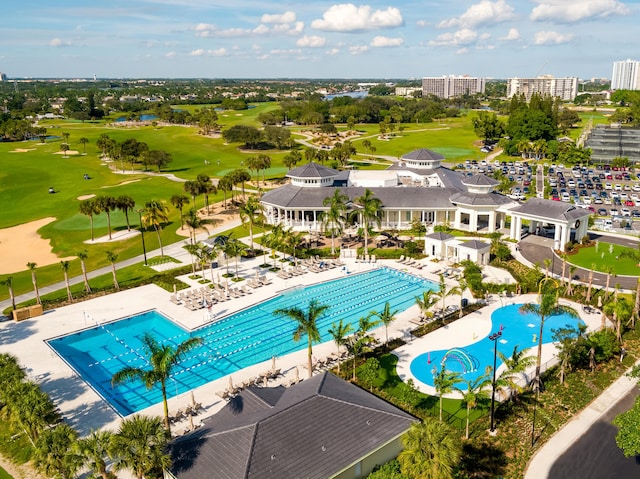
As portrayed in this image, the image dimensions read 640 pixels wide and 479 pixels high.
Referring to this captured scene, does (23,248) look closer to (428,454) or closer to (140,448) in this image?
(140,448)

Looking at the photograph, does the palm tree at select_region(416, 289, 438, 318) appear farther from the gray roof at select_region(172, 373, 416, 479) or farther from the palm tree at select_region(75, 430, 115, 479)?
the palm tree at select_region(75, 430, 115, 479)

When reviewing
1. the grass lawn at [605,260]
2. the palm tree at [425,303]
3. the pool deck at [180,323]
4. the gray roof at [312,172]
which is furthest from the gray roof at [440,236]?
the gray roof at [312,172]

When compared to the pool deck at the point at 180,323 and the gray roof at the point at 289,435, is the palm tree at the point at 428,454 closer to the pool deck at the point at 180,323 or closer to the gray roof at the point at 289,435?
the gray roof at the point at 289,435

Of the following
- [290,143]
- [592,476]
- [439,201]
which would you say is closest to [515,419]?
[592,476]

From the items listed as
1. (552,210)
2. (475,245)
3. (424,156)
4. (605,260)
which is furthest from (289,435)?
(424,156)

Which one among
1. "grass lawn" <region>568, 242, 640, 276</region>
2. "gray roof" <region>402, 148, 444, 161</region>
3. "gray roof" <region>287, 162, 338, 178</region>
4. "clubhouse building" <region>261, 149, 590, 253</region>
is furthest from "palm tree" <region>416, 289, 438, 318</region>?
"gray roof" <region>402, 148, 444, 161</region>
